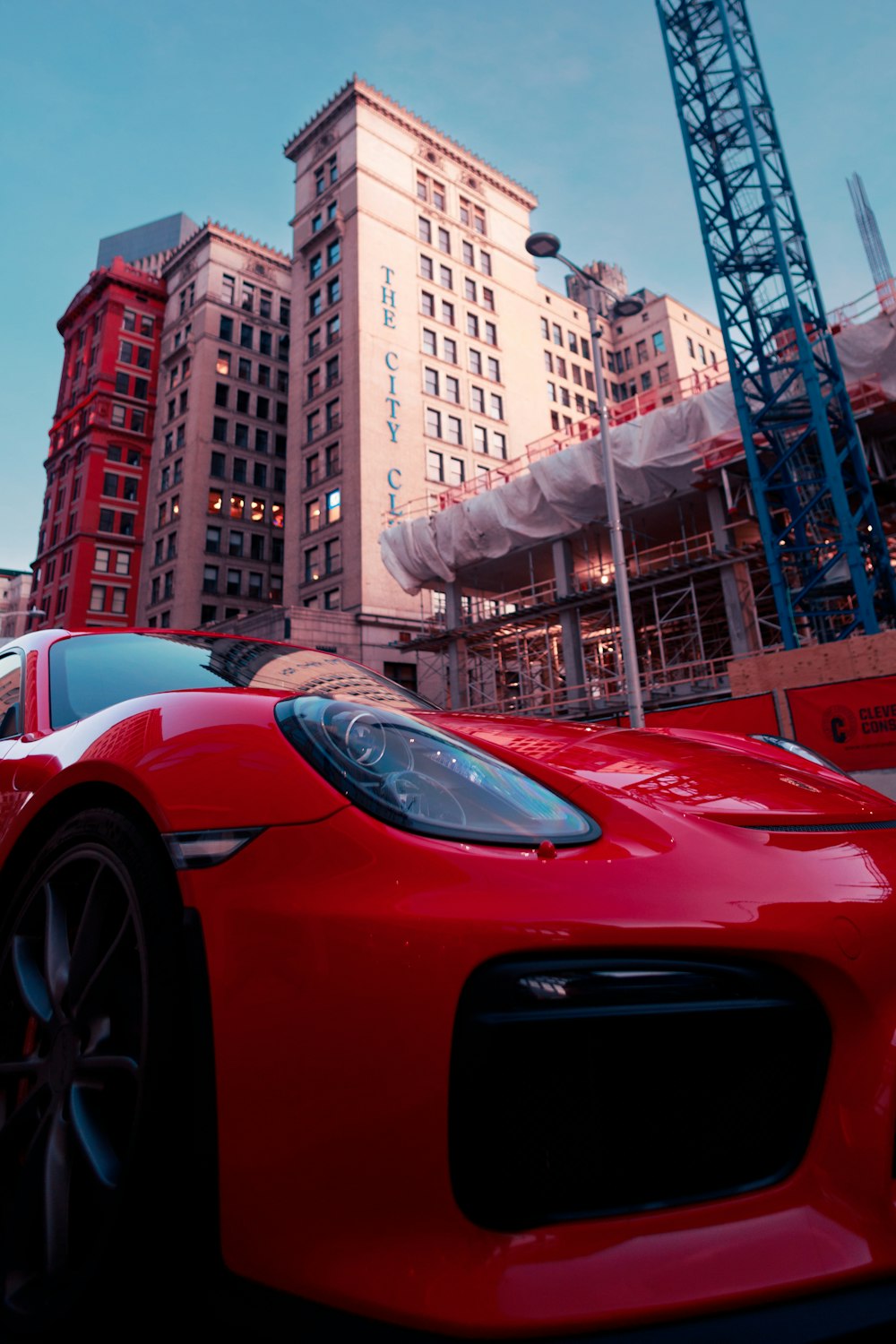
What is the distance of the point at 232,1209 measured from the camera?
3.62 feet

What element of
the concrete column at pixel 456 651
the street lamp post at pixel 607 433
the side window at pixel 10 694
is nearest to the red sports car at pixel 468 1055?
the side window at pixel 10 694

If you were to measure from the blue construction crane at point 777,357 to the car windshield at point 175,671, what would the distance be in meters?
20.2

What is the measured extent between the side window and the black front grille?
1804 mm

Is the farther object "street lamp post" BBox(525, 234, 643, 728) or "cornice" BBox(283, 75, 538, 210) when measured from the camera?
"cornice" BBox(283, 75, 538, 210)

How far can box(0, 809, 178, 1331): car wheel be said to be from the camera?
3.90ft

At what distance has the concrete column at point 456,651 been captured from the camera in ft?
104

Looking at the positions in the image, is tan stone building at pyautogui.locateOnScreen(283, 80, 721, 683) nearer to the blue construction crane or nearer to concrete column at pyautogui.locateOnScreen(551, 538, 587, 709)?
concrete column at pyautogui.locateOnScreen(551, 538, 587, 709)

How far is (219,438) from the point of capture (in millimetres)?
51719

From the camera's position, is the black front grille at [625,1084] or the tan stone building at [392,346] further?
the tan stone building at [392,346]

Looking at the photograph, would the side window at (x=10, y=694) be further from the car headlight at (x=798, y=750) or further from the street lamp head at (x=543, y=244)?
the street lamp head at (x=543, y=244)

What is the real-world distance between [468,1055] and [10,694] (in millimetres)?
2112

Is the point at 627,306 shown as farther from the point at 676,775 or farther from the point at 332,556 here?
the point at 332,556

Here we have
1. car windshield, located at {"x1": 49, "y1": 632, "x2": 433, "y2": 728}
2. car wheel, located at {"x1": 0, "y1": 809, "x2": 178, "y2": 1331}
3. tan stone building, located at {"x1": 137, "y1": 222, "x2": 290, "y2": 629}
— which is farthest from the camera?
tan stone building, located at {"x1": 137, "y1": 222, "x2": 290, "y2": 629}

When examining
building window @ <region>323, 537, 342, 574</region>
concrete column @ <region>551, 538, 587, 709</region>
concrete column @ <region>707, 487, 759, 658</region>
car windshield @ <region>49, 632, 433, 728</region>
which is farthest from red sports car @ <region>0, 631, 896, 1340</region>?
building window @ <region>323, 537, 342, 574</region>
